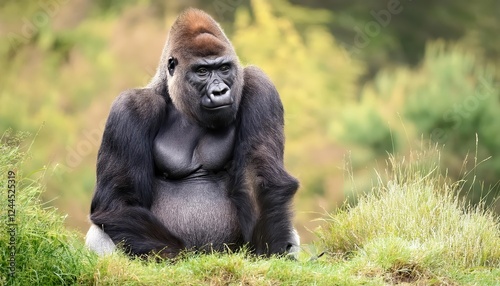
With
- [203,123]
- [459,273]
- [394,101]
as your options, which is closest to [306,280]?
[459,273]

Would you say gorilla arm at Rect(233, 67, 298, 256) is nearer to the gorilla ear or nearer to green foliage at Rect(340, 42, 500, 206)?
the gorilla ear

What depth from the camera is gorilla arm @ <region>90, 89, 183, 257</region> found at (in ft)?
17.0

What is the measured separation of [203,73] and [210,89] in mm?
145

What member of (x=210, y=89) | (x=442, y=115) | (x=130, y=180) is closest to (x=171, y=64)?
(x=210, y=89)

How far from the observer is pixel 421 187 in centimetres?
607

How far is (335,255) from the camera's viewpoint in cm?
580

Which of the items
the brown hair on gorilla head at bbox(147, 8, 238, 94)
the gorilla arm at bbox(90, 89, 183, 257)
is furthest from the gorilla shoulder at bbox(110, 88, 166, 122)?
the brown hair on gorilla head at bbox(147, 8, 238, 94)

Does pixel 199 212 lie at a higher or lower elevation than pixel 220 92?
lower

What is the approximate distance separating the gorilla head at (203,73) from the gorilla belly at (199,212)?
0.40 meters

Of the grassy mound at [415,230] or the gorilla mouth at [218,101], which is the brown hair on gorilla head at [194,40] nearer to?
the gorilla mouth at [218,101]

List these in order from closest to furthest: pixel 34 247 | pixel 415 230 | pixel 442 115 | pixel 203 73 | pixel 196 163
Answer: pixel 34 247
pixel 203 73
pixel 196 163
pixel 415 230
pixel 442 115

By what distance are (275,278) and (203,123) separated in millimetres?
1311

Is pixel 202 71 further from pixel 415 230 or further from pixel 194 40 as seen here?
pixel 415 230

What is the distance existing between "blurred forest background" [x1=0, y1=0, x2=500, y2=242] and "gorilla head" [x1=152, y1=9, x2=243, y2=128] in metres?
5.50
